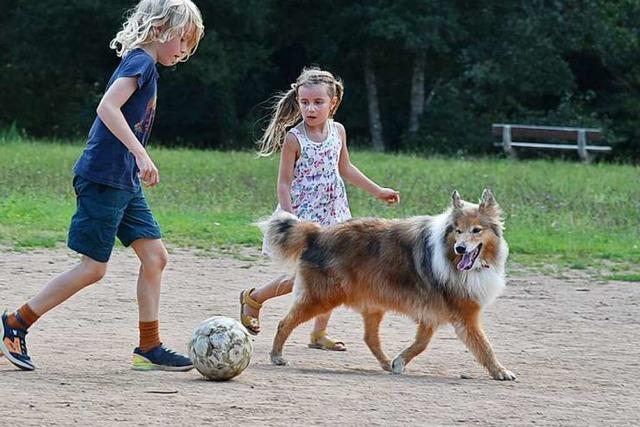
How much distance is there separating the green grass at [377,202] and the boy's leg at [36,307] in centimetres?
582

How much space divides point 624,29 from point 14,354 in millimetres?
33999

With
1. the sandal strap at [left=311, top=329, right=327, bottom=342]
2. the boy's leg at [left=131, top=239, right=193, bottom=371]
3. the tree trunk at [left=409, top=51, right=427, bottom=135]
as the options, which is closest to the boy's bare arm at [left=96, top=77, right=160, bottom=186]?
the boy's leg at [left=131, top=239, right=193, bottom=371]

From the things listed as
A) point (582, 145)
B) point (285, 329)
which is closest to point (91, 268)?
point (285, 329)

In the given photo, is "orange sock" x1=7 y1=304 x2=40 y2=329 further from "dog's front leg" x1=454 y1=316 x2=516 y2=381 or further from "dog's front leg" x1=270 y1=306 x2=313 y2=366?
"dog's front leg" x1=454 y1=316 x2=516 y2=381

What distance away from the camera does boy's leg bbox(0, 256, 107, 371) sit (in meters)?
6.91

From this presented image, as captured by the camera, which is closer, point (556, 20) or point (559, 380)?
point (559, 380)

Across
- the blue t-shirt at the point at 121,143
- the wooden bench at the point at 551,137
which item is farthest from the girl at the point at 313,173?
the wooden bench at the point at 551,137

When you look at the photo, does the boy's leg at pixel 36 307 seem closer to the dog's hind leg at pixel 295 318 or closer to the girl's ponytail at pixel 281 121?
the dog's hind leg at pixel 295 318

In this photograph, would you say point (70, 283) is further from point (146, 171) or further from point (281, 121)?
point (281, 121)

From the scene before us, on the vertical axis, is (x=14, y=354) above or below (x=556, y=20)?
below

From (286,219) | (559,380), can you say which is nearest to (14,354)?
(286,219)

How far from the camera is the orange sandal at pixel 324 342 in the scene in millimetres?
8320

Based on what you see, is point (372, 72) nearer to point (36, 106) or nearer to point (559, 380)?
point (36, 106)

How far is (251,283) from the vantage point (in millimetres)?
10953
